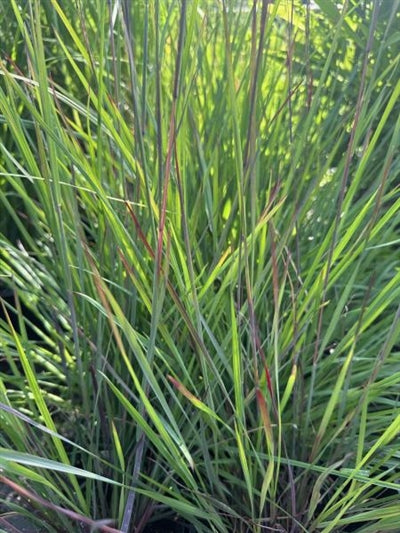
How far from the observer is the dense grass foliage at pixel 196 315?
692 millimetres

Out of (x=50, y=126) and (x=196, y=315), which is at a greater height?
(x=50, y=126)

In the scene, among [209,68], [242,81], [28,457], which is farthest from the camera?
[209,68]

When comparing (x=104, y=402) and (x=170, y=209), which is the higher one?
(x=170, y=209)

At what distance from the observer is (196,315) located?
2.34ft

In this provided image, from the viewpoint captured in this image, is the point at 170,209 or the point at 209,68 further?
the point at 209,68

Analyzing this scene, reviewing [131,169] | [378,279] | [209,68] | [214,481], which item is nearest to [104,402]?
[214,481]

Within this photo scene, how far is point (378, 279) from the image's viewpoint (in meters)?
1.04

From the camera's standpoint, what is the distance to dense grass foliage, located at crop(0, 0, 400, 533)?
2.27 ft

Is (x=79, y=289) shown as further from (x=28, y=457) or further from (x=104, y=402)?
(x=28, y=457)

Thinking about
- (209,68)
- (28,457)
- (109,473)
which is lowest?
(109,473)

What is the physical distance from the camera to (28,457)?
1.90 feet

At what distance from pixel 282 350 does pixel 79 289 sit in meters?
0.23

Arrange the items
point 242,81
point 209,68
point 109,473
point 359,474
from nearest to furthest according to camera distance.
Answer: point 359,474, point 109,473, point 242,81, point 209,68

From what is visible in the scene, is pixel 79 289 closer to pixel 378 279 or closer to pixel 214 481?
pixel 214 481
